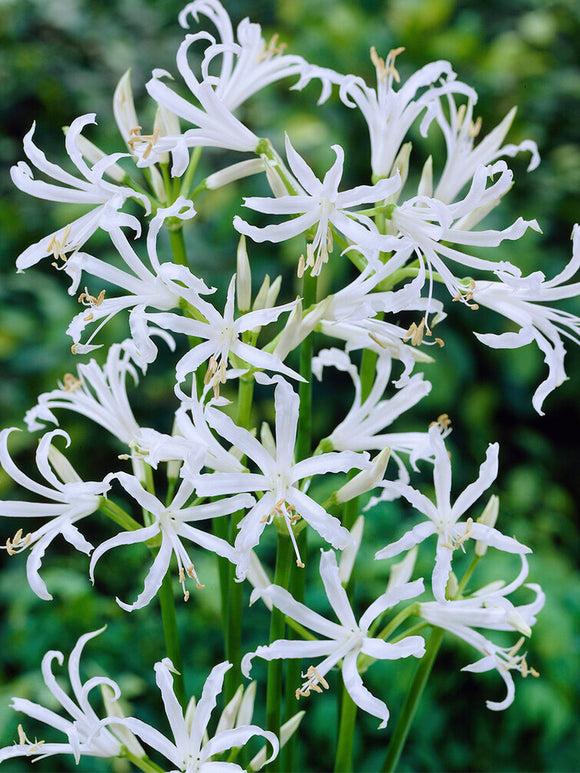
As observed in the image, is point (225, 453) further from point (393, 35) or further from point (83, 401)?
point (393, 35)

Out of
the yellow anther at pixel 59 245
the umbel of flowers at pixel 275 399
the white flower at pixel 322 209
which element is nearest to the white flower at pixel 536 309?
the umbel of flowers at pixel 275 399

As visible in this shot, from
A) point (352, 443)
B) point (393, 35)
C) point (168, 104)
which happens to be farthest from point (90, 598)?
point (393, 35)

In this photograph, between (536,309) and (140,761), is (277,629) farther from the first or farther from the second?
(536,309)

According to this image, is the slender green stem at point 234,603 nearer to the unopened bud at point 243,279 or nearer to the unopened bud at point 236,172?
the unopened bud at point 243,279

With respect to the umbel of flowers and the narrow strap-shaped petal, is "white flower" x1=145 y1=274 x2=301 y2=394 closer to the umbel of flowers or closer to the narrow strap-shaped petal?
the umbel of flowers

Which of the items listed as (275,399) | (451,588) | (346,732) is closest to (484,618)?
(451,588)

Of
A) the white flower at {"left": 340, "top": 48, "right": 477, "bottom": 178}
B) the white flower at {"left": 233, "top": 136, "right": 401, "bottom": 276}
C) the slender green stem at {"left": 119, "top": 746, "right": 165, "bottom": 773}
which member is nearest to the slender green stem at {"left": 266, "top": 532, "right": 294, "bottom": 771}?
the slender green stem at {"left": 119, "top": 746, "right": 165, "bottom": 773}

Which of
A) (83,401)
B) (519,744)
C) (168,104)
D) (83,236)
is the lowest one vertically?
(519,744)
